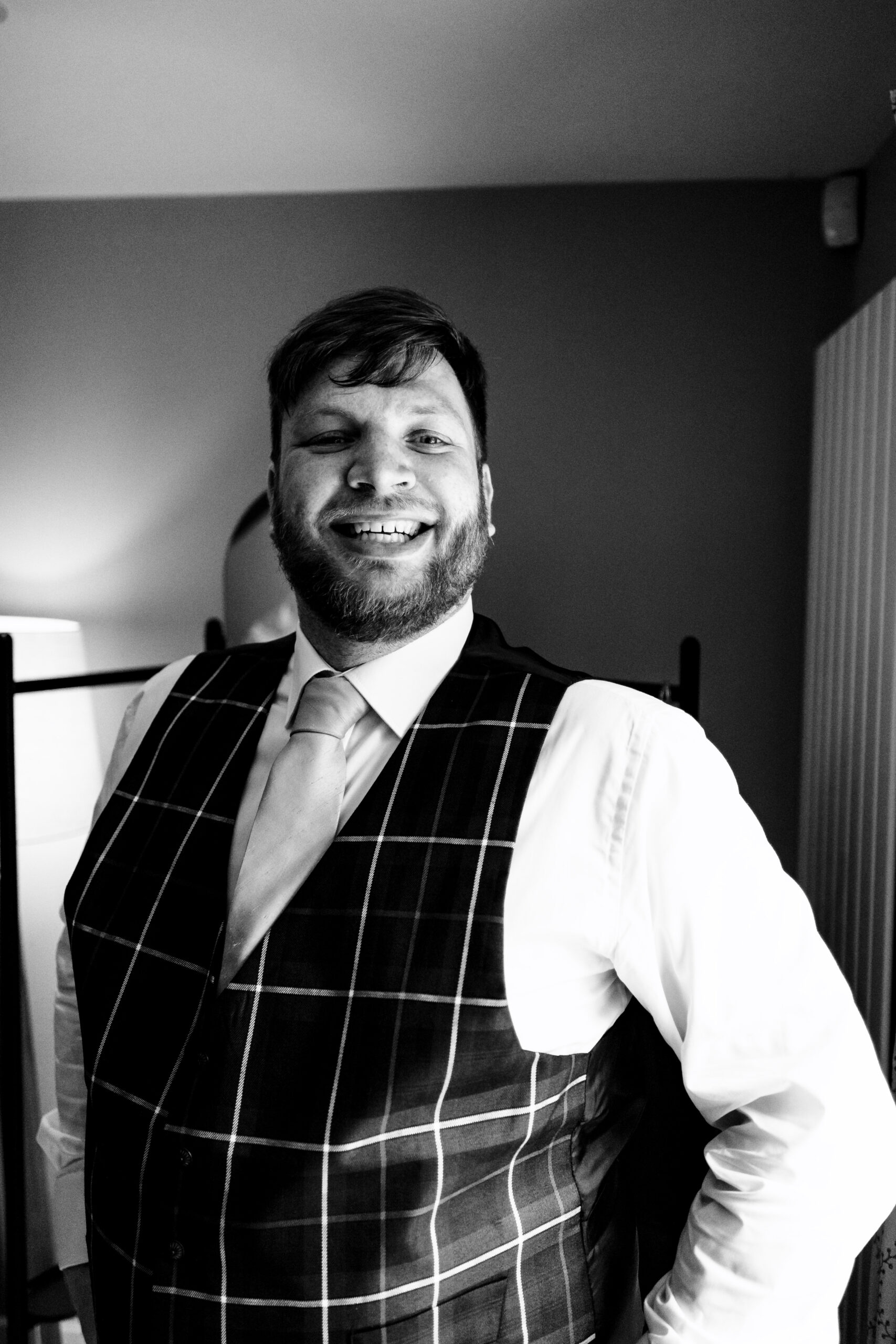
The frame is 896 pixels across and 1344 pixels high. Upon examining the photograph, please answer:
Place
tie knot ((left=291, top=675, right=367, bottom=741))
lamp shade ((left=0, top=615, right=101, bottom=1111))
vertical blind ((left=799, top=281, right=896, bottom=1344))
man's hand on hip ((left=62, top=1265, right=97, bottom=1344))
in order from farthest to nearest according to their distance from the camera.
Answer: lamp shade ((left=0, top=615, right=101, bottom=1111))
vertical blind ((left=799, top=281, right=896, bottom=1344))
man's hand on hip ((left=62, top=1265, right=97, bottom=1344))
tie knot ((left=291, top=675, right=367, bottom=741))

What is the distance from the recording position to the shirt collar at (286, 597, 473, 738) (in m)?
1.08

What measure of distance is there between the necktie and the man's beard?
0.23 feet

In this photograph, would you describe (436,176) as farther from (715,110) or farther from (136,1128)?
(136,1128)

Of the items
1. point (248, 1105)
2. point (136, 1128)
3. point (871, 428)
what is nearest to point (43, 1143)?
point (136, 1128)

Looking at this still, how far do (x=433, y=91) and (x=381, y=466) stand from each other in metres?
1.06

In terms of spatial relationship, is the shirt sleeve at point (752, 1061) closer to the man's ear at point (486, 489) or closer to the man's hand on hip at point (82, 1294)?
the man's ear at point (486, 489)

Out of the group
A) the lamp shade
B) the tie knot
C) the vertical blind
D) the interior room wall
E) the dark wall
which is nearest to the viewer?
the tie knot

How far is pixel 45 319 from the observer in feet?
8.04

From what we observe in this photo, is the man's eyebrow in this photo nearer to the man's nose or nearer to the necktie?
the man's nose

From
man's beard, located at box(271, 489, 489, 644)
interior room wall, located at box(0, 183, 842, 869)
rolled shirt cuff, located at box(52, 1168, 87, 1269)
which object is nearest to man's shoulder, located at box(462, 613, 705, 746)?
man's beard, located at box(271, 489, 489, 644)

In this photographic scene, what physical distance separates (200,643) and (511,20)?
145 cm

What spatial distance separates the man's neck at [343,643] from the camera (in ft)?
3.73

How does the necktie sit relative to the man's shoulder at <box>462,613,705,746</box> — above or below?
below

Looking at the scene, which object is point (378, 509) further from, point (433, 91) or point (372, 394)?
point (433, 91)
